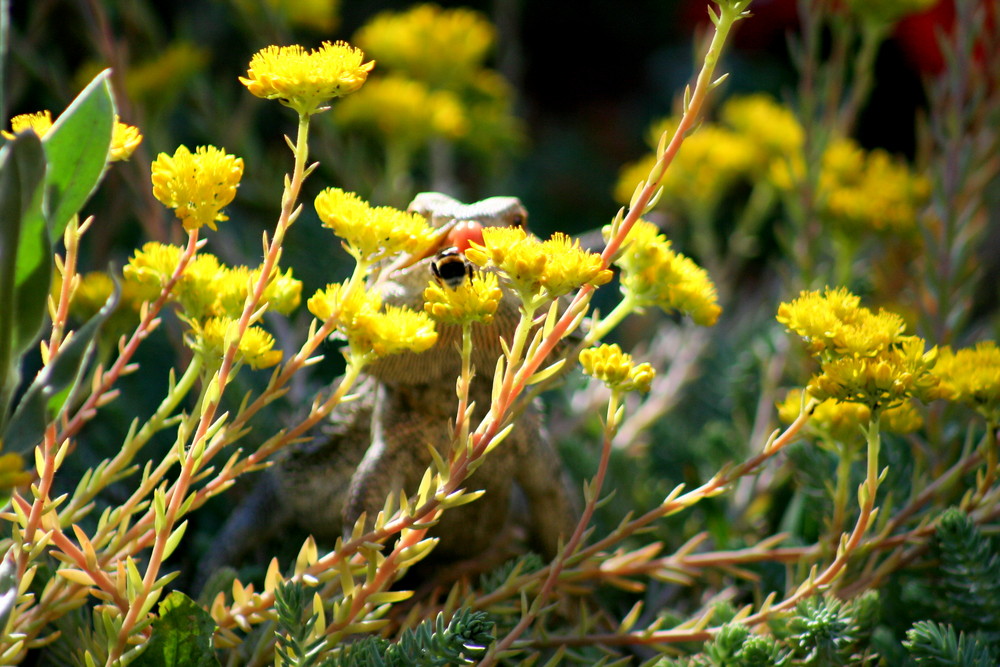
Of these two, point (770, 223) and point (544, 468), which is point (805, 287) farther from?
point (770, 223)

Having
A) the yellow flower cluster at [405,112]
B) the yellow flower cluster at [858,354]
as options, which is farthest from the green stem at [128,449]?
the yellow flower cluster at [405,112]

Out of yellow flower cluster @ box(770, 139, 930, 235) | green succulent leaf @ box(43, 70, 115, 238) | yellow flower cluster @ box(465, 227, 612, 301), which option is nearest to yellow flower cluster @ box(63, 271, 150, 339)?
green succulent leaf @ box(43, 70, 115, 238)

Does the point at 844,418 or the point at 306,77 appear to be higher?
the point at 306,77

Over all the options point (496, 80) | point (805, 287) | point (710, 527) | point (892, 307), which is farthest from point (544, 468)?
point (496, 80)

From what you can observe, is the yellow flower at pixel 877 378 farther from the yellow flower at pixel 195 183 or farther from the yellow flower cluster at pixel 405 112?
the yellow flower cluster at pixel 405 112

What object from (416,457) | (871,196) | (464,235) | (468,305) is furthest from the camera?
(871,196)

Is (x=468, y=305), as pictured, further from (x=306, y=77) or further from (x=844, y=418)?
(x=844, y=418)

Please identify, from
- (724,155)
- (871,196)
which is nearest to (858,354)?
(871,196)
